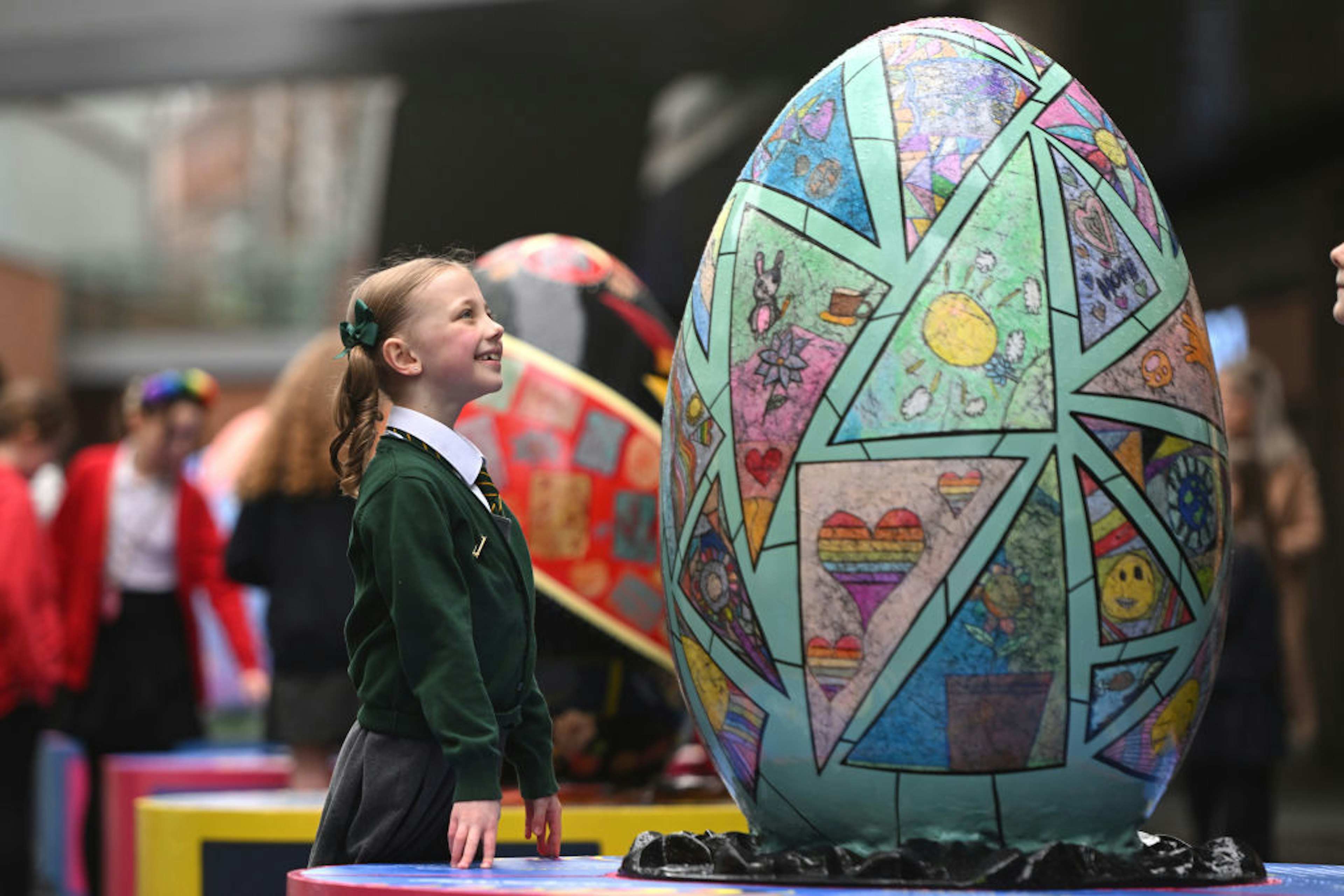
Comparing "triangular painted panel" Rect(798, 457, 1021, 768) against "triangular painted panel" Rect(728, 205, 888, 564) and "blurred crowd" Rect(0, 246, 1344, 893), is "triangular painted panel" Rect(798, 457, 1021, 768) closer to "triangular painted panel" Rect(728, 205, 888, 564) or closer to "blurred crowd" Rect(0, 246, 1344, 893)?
"triangular painted panel" Rect(728, 205, 888, 564)

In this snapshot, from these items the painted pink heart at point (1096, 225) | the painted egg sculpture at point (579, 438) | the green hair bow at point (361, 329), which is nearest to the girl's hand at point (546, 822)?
the green hair bow at point (361, 329)

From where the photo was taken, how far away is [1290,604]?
310 inches

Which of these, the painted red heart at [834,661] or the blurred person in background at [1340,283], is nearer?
the painted red heart at [834,661]

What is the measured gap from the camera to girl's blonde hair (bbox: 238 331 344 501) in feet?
18.0

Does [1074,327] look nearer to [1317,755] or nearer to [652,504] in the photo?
[652,504]

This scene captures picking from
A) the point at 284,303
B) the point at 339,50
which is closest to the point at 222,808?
the point at 339,50

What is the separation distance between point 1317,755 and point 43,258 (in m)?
14.7

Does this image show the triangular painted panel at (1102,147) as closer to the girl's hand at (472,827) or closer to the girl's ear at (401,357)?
the girl's ear at (401,357)

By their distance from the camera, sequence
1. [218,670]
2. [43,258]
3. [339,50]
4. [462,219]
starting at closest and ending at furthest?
[218,670]
[339,50]
[462,219]
[43,258]

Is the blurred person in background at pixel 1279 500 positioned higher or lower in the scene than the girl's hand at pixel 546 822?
higher

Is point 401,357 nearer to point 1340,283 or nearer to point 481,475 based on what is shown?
point 481,475

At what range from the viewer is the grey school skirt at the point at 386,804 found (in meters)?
2.72

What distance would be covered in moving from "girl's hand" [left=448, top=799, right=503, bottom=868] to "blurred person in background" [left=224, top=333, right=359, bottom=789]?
278cm

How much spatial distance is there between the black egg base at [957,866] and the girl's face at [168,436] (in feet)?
14.3
